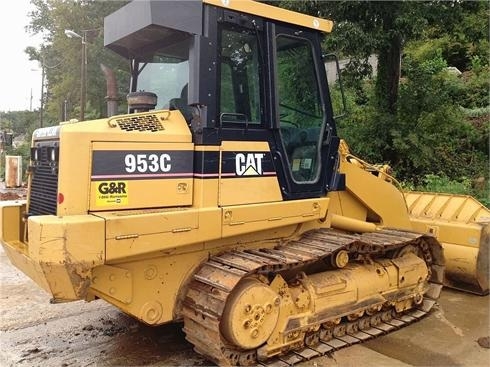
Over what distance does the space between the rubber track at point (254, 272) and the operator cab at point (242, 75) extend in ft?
1.64

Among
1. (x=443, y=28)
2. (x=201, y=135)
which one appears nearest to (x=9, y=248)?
(x=201, y=135)

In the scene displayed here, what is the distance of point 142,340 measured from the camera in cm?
464

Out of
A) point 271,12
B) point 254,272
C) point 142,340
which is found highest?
point 271,12

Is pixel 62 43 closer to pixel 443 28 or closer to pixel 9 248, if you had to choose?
pixel 443 28

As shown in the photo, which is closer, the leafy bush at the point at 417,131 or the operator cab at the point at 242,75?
the operator cab at the point at 242,75

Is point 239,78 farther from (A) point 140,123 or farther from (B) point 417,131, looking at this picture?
(B) point 417,131

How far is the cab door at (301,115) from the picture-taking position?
172 inches

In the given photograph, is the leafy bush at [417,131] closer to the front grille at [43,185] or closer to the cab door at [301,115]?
the cab door at [301,115]

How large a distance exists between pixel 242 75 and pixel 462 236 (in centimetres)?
349

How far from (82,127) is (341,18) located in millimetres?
7273

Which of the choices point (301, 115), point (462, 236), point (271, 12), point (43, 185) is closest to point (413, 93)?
point (462, 236)

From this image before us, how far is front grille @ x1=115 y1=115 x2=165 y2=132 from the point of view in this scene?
3.71 meters

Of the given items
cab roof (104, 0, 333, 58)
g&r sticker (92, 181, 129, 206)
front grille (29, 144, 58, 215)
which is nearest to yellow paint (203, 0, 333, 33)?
cab roof (104, 0, 333, 58)

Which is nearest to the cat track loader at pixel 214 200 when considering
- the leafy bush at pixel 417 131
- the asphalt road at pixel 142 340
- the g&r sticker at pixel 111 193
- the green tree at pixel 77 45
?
the g&r sticker at pixel 111 193
